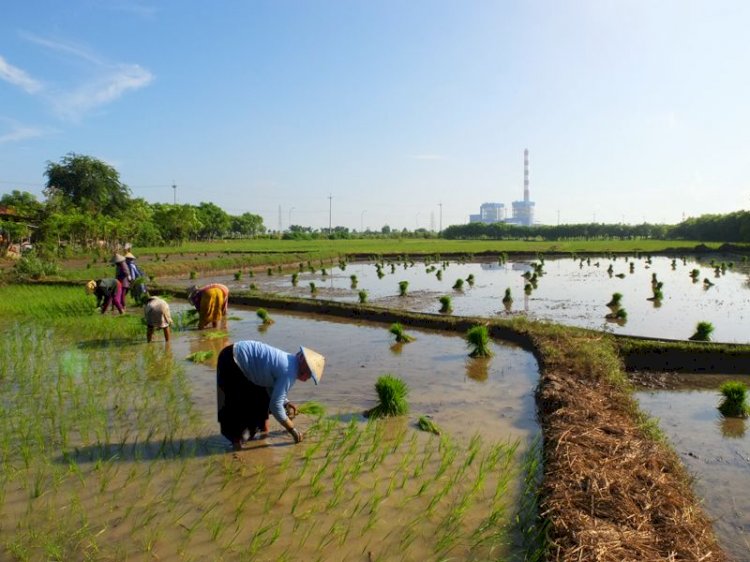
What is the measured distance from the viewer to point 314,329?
10.5 meters

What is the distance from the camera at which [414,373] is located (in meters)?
7.05

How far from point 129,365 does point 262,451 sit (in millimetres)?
3618

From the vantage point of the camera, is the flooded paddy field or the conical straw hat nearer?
the flooded paddy field

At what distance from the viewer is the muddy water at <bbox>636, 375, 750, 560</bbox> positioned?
3.55 metres

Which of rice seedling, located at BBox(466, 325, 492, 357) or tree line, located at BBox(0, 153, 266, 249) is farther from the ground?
tree line, located at BBox(0, 153, 266, 249)

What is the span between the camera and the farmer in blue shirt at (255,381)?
13.2ft

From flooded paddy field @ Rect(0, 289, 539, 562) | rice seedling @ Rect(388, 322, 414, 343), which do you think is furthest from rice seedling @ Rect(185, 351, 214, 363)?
rice seedling @ Rect(388, 322, 414, 343)

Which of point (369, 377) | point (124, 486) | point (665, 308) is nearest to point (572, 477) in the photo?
point (124, 486)

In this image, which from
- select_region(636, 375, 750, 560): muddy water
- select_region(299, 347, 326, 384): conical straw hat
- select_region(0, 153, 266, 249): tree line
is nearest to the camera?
select_region(636, 375, 750, 560): muddy water

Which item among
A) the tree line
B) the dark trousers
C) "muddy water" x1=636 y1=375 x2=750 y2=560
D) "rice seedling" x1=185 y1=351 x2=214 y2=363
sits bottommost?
"muddy water" x1=636 y1=375 x2=750 y2=560

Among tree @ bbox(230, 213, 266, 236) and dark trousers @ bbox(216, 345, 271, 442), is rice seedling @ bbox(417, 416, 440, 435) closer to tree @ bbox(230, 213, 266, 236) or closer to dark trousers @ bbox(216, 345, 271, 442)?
dark trousers @ bbox(216, 345, 271, 442)

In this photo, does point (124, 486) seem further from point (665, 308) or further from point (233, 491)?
point (665, 308)

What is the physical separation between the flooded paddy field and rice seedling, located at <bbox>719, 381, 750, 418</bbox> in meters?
2.03

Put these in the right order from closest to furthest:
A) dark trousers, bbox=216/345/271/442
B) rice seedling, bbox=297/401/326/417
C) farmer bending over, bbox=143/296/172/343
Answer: dark trousers, bbox=216/345/271/442 < rice seedling, bbox=297/401/326/417 < farmer bending over, bbox=143/296/172/343
